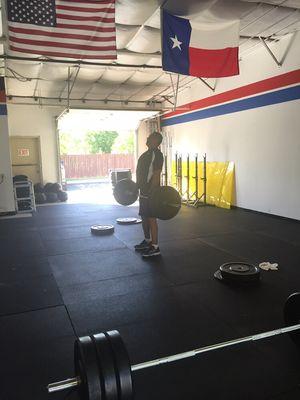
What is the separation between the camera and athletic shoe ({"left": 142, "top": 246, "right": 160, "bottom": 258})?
132 inches

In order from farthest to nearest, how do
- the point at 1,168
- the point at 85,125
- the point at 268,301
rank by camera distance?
the point at 85,125, the point at 1,168, the point at 268,301

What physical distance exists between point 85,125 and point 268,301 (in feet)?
31.5

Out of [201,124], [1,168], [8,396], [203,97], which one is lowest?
[8,396]

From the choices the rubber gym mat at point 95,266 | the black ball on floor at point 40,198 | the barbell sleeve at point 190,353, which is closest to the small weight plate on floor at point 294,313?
the barbell sleeve at point 190,353

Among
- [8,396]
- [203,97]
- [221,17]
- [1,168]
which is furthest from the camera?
[203,97]

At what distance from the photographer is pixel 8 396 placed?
1.46 m

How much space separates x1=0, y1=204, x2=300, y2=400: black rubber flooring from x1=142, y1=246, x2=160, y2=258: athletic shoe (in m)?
0.09

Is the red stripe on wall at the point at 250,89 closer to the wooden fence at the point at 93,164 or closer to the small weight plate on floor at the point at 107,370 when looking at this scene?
the small weight plate on floor at the point at 107,370

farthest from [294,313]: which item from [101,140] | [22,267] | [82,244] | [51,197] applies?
[101,140]

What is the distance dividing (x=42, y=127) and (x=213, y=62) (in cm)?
556

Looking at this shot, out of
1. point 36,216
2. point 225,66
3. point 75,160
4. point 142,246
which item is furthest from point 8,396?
point 75,160

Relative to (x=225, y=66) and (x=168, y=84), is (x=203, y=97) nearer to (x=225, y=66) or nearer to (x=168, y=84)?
(x=168, y=84)

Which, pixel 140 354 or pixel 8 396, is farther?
pixel 140 354

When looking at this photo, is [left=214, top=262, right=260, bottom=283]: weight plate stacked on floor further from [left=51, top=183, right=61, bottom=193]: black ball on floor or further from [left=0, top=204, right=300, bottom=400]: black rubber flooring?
[left=51, top=183, right=61, bottom=193]: black ball on floor
